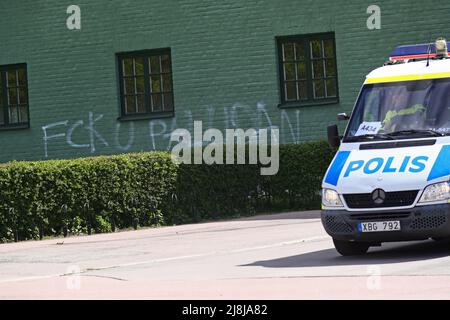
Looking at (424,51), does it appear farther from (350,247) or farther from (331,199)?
(350,247)

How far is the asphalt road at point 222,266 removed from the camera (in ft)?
36.8

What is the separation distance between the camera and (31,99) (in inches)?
1056

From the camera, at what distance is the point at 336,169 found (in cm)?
1369

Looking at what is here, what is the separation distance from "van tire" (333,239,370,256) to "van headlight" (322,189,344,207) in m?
0.56

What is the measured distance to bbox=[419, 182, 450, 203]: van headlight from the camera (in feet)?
42.0

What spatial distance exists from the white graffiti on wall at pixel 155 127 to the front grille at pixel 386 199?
455 inches

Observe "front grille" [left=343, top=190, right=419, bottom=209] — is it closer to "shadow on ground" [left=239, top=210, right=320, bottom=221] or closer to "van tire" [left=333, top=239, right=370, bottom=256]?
"van tire" [left=333, top=239, right=370, bottom=256]

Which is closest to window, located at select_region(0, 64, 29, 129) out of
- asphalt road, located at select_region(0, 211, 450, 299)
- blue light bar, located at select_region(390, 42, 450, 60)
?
asphalt road, located at select_region(0, 211, 450, 299)

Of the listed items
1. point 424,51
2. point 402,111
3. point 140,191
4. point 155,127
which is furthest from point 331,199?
point 155,127

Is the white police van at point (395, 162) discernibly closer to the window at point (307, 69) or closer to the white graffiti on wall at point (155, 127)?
the window at point (307, 69)

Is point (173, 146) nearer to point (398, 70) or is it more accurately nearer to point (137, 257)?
point (137, 257)

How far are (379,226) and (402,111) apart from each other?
1.86m

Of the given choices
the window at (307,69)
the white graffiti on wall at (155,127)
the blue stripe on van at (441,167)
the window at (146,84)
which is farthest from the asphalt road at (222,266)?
the window at (146,84)

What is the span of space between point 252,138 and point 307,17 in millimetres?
2930
